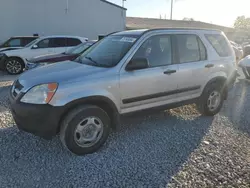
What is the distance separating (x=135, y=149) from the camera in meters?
3.67

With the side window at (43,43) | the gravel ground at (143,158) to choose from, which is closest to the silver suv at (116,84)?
the gravel ground at (143,158)

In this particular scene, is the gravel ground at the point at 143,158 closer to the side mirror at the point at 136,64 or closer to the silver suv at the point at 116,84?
the silver suv at the point at 116,84

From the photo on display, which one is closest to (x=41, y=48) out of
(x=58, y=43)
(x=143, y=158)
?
(x=58, y=43)

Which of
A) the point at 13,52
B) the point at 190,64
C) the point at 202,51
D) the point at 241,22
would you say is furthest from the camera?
the point at 241,22

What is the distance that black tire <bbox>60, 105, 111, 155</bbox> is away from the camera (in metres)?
3.26

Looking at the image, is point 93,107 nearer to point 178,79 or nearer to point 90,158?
point 90,158

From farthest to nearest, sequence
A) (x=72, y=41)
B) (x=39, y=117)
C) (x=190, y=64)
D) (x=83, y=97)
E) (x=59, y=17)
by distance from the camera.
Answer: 1. (x=59, y=17)
2. (x=72, y=41)
3. (x=190, y=64)
4. (x=83, y=97)
5. (x=39, y=117)

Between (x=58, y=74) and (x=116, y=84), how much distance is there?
0.84m

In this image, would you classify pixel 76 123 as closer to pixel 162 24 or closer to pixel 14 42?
pixel 14 42

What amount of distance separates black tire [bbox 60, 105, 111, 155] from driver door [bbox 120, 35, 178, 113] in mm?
451

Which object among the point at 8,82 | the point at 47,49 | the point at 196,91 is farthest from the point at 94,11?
the point at 196,91

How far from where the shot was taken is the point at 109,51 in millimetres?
4078

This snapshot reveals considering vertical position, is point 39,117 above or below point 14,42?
below

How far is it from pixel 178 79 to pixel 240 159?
→ 1596 millimetres
